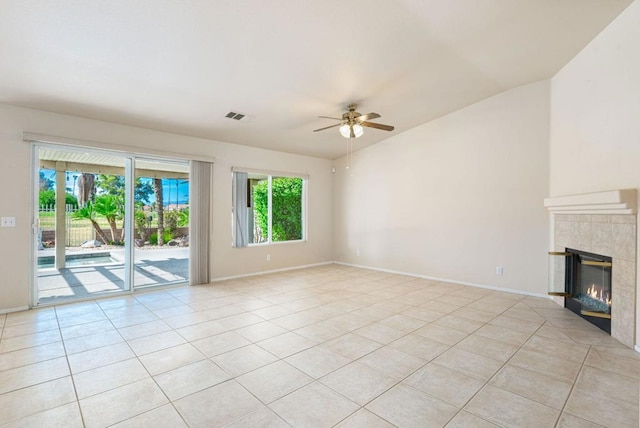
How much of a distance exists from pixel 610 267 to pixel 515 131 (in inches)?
95.2

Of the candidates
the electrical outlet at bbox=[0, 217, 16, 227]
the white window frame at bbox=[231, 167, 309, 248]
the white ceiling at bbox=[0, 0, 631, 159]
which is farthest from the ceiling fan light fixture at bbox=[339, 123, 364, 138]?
the electrical outlet at bbox=[0, 217, 16, 227]

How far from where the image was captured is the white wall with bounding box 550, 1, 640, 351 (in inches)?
115

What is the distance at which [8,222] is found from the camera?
3910mm

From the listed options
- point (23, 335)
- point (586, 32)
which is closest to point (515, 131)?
point (586, 32)

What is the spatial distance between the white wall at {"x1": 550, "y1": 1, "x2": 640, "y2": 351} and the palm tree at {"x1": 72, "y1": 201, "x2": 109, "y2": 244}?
6.58m

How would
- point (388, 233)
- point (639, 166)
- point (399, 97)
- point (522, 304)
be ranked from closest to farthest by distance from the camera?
point (639, 166) → point (522, 304) → point (399, 97) → point (388, 233)

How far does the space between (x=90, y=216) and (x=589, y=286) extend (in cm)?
Result: 682

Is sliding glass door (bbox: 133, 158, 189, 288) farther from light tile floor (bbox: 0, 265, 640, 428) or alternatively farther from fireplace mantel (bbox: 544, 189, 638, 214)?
fireplace mantel (bbox: 544, 189, 638, 214)

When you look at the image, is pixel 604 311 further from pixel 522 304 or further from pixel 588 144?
pixel 588 144

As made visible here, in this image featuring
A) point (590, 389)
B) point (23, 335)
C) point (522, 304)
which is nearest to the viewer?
point (590, 389)

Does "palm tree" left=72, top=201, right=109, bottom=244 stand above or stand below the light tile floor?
above

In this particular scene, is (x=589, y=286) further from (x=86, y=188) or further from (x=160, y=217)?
(x=86, y=188)

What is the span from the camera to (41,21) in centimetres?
255

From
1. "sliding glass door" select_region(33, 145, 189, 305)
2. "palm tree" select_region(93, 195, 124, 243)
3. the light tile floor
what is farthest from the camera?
"palm tree" select_region(93, 195, 124, 243)
